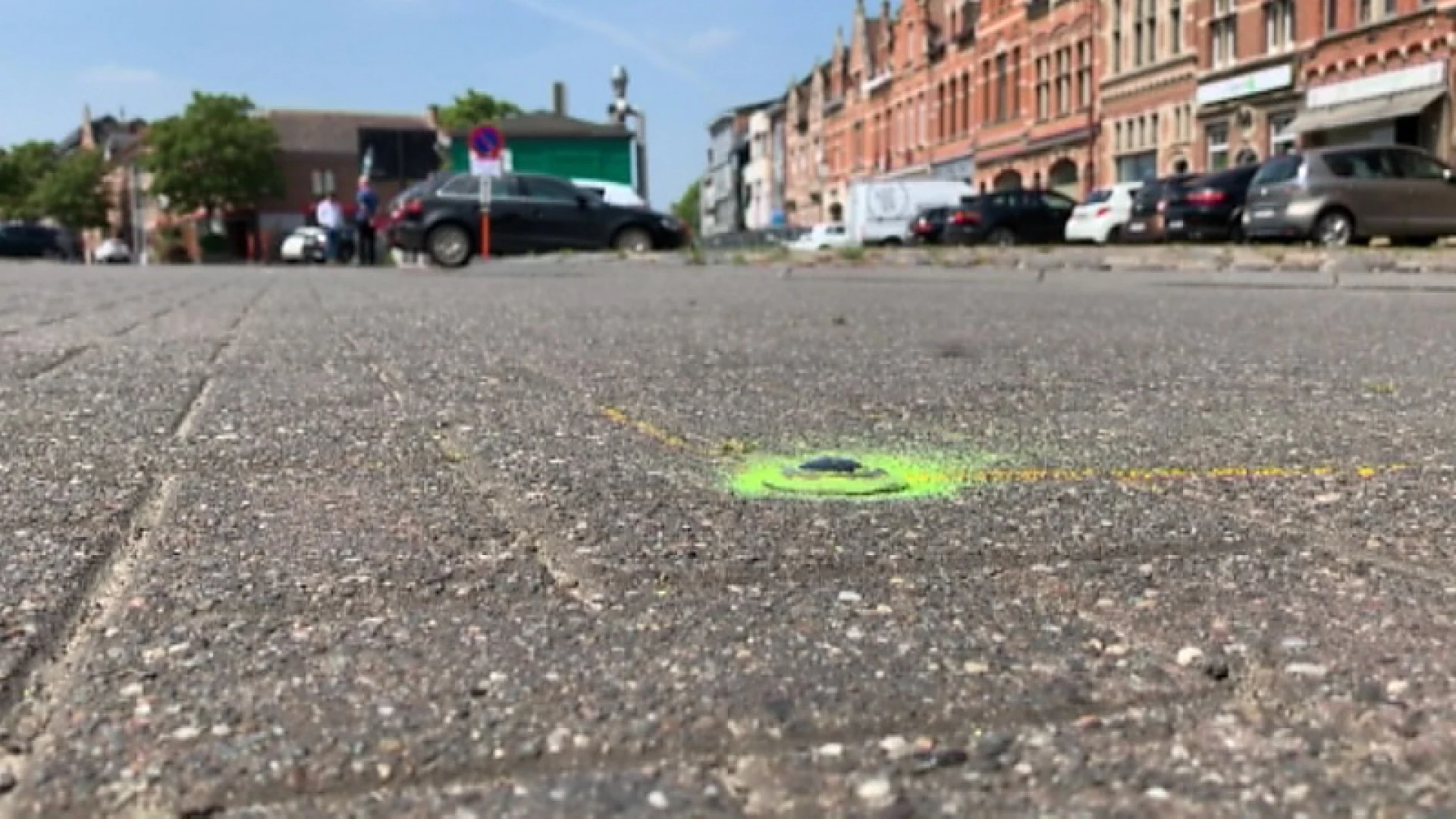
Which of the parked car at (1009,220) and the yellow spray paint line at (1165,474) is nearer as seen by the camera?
the yellow spray paint line at (1165,474)

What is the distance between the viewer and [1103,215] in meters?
29.3

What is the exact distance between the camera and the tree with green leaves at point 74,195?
92.6m

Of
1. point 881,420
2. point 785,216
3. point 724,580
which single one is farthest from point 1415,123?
point 785,216

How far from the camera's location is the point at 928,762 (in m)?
1.63

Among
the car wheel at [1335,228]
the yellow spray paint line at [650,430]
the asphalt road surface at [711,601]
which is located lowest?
the asphalt road surface at [711,601]

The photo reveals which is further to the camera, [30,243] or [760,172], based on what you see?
[760,172]

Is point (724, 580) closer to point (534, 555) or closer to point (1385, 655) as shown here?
point (534, 555)

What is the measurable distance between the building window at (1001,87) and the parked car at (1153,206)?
2423cm

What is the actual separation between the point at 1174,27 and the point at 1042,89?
28.5ft

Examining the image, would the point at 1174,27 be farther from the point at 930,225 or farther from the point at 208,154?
the point at 208,154

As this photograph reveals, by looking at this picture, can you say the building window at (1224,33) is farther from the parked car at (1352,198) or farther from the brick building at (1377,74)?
the parked car at (1352,198)

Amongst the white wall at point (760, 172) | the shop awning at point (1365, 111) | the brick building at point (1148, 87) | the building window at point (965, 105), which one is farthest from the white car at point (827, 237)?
the white wall at point (760, 172)

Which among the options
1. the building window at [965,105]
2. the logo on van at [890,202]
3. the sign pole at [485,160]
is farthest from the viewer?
the building window at [965,105]

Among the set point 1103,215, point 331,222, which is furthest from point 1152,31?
point 331,222
